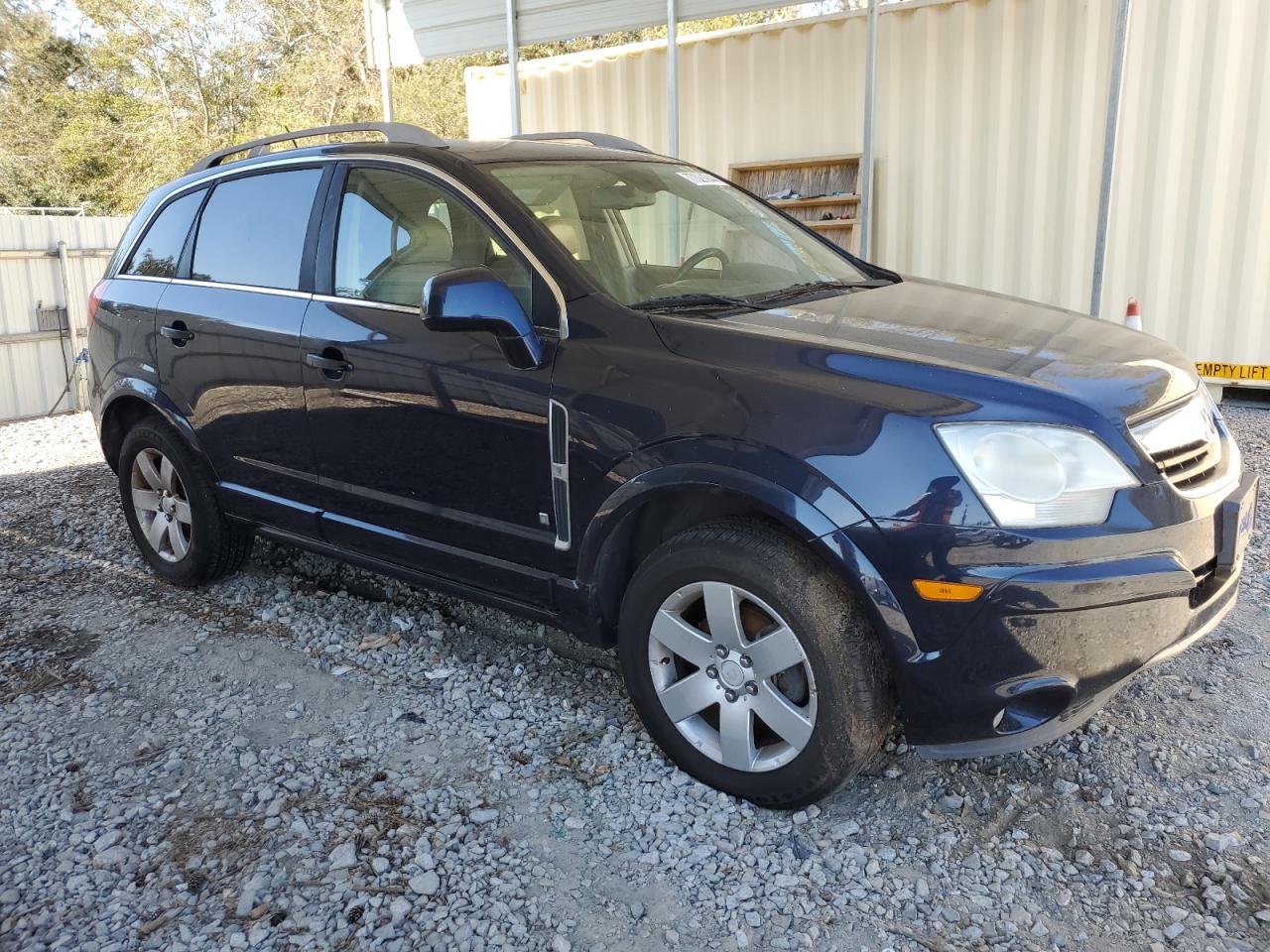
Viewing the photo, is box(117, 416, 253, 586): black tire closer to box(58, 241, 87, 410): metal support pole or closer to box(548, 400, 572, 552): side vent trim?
box(548, 400, 572, 552): side vent trim

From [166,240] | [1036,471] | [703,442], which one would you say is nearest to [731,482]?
[703,442]

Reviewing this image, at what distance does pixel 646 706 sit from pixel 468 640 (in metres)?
1.23

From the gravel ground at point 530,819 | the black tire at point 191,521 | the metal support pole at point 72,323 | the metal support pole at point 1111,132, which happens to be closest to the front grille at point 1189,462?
the gravel ground at point 530,819

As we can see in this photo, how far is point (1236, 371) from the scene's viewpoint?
7.31m

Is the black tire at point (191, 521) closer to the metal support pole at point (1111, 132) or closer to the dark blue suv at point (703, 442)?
the dark blue suv at point (703, 442)

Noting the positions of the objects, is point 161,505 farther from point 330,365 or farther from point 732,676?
point 732,676

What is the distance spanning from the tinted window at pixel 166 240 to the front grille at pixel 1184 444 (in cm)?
366

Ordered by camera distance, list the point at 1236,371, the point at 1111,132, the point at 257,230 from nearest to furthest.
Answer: the point at 257,230
the point at 1111,132
the point at 1236,371

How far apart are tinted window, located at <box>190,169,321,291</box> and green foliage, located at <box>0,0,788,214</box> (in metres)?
22.5

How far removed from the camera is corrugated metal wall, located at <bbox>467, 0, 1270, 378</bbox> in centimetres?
707

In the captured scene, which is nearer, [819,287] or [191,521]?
[819,287]

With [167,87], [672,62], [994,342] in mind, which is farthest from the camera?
[167,87]

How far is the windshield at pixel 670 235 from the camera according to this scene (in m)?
3.21

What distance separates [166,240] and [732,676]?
319 cm
